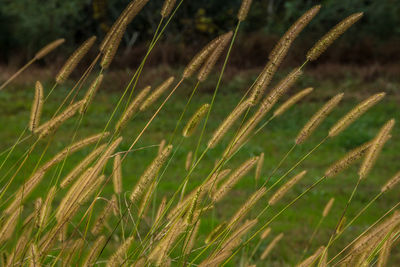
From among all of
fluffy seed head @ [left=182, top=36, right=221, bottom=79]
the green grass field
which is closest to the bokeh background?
the green grass field

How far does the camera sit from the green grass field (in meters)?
5.37

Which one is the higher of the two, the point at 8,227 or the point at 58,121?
the point at 58,121

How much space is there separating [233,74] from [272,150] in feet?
17.4

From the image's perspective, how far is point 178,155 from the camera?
8.23 m

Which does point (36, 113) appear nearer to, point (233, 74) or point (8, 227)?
point (8, 227)

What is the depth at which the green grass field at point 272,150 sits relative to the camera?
5.37m

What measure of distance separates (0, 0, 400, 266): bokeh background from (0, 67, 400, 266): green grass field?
0.08 feet

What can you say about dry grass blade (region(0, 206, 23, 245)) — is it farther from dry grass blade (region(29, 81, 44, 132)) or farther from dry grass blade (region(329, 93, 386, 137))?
dry grass blade (region(329, 93, 386, 137))

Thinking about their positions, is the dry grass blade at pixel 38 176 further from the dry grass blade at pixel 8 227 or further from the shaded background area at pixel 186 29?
the shaded background area at pixel 186 29

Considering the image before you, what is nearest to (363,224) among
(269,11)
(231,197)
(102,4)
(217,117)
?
(231,197)

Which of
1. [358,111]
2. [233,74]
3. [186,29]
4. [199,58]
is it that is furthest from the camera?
[186,29]

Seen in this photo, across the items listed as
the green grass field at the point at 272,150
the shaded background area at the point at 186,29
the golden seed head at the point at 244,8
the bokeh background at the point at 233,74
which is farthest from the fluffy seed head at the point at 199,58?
the shaded background area at the point at 186,29

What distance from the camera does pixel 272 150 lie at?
27.6 feet

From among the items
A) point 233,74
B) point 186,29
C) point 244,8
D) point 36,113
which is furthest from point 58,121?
point 186,29
